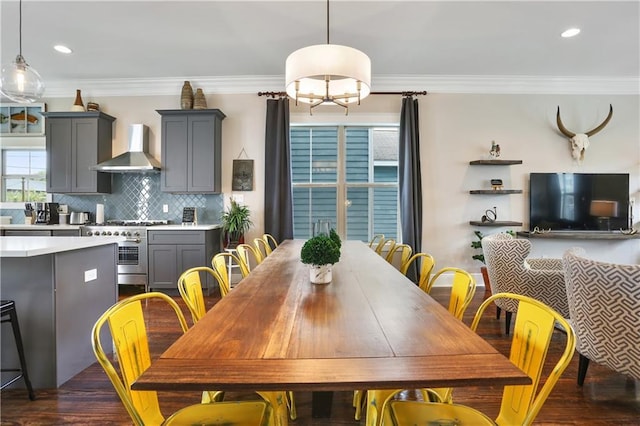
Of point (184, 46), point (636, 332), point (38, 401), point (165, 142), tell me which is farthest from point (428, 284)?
point (165, 142)

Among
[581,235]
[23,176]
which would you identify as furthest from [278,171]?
[581,235]

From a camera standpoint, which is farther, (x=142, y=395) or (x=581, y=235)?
(x=581, y=235)

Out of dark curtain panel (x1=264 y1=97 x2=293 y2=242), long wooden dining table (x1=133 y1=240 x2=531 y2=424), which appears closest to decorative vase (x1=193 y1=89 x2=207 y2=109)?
dark curtain panel (x1=264 y1=97 x2=293 y2=242)

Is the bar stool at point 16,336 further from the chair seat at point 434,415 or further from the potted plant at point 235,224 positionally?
the potted plant at point 235,224

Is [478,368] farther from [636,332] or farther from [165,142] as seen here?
[165,142]

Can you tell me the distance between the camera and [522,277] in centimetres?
278

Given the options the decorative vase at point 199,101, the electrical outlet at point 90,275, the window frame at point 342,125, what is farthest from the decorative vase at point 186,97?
the electrical outlet at point 90,275

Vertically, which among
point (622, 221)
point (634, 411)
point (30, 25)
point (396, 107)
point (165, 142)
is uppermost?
point (30, 25)

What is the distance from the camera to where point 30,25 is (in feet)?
10.9

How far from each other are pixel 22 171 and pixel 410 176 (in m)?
5.75

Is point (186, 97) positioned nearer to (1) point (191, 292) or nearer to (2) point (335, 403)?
(1) point (191, 292)

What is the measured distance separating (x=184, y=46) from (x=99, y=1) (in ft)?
2.99

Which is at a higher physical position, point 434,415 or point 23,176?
point 23,176

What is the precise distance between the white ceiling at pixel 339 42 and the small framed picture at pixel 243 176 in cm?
109
